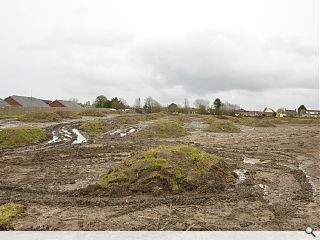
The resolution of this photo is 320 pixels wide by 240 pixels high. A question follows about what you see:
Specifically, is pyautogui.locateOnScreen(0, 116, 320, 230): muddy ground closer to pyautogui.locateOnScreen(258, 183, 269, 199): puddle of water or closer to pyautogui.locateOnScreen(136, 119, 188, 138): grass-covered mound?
pyautogui.locateOnScreen(258, 183, 269, 199): puddle of water

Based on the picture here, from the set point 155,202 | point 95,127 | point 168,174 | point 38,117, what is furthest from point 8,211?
point 38,117

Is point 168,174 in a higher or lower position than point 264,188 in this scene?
higher

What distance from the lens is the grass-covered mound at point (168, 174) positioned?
27.3 ft

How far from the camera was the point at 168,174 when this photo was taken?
340 inches

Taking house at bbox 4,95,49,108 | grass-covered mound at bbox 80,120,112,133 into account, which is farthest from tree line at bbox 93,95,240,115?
grass-covered mound at bbox 80,120,112,133

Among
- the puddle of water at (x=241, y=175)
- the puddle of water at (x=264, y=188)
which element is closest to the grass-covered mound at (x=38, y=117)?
the puddle of water at (x=241, y=175)

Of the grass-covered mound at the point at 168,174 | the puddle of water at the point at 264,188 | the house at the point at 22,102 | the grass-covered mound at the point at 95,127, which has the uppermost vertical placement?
the house at the point at 22,102

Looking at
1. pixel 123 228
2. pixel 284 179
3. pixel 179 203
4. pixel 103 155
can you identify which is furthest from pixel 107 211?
pixel 103 155

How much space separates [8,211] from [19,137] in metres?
13.3

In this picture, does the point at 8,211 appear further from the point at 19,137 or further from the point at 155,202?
the point at 19,137

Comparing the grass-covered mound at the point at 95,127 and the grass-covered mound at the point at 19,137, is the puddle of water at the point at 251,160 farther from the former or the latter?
the grass-covered mound at the point at 95,127

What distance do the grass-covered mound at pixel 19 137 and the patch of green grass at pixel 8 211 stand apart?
1170cm

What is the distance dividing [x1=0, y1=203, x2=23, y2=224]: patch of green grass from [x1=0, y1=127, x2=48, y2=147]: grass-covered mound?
11698mm

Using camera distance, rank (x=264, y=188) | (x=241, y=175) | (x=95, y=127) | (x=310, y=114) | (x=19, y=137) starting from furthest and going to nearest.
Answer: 1. (x=310, y=114)
2. (x=95, y=127)
3. (x=19, y=137)
4. (x=241, y=175)
5. (x=264, y=188)
